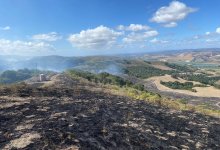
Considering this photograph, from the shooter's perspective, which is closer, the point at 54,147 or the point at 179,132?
the point at 54,147

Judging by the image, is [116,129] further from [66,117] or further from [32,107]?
[32,107]

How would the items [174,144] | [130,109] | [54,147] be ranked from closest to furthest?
[54,147]
[174,144]
[130,109]

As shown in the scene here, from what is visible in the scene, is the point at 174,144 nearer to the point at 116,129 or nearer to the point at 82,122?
the point at 116,129

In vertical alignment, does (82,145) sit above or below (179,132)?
above

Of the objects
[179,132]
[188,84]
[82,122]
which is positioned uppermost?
[82,122]

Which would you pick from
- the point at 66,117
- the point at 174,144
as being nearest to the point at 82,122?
the point at 66,117

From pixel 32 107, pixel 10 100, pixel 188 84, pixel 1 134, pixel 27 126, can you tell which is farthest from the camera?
pixel 188 84
